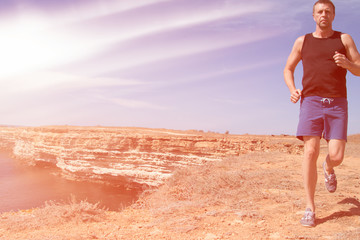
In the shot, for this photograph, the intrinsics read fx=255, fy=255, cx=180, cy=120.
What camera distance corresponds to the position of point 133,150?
Result: 14703 millimetres

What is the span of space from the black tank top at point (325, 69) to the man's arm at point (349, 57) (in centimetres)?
5

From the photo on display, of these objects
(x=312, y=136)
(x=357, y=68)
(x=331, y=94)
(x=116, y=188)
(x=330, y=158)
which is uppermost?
(x=357, y=68)

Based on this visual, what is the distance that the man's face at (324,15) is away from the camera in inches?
113

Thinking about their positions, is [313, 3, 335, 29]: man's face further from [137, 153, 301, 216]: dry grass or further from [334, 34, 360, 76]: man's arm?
[137, 153, 301, 216]: dry grass

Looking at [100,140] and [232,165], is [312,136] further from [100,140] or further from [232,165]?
[100,140]

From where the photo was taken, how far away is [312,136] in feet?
9.73

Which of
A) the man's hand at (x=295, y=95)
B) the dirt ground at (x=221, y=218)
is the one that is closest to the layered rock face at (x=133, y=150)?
the dirt ground at (x=221, y=218)

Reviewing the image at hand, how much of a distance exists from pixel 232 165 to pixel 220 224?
4.61m

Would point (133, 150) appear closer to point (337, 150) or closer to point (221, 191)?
point (221, 191)

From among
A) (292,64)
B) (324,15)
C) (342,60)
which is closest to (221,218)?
(292,64)

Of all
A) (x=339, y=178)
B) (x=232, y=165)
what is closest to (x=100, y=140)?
(x=232, y=165)

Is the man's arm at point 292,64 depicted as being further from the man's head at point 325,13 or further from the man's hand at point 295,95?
the man's head at point 325,13

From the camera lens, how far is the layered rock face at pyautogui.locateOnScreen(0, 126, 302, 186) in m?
11.6

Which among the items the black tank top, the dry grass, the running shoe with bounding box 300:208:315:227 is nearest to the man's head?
the black tank top
